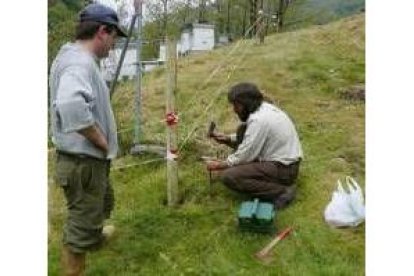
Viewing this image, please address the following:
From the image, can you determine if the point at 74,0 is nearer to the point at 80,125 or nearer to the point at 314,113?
the point at 314,113

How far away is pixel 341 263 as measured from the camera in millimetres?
4926

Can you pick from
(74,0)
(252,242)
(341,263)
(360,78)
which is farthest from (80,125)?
(74,0)

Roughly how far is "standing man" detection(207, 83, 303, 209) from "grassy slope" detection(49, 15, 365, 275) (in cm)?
24

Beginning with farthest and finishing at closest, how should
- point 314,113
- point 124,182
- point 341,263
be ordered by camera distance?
point 314,113 < point 124,182 < point 341,263

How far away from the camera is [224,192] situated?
6039 mm

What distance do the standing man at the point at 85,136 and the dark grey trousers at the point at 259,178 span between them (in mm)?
1432

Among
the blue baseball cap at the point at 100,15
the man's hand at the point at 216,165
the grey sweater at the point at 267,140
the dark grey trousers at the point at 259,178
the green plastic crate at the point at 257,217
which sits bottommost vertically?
the green plastic crate at the point at 257,217

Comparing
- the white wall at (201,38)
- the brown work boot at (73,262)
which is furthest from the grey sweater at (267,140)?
the white wall at (201,38)

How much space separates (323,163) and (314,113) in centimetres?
173

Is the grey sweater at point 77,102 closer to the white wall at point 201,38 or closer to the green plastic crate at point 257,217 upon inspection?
the green plastic crate at point 257,217

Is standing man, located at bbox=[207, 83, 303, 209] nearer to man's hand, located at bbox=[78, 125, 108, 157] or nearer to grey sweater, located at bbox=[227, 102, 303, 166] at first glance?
grey sweater, located at bbox=[227, 102, 303, 166]

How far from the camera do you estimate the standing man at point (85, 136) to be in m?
4.03

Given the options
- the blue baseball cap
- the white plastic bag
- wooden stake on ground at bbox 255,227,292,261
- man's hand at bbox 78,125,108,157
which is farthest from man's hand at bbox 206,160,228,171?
the blue baseball cap

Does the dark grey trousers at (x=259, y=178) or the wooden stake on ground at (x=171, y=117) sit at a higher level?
the wooden stake on ground at (x=171, y=117)
